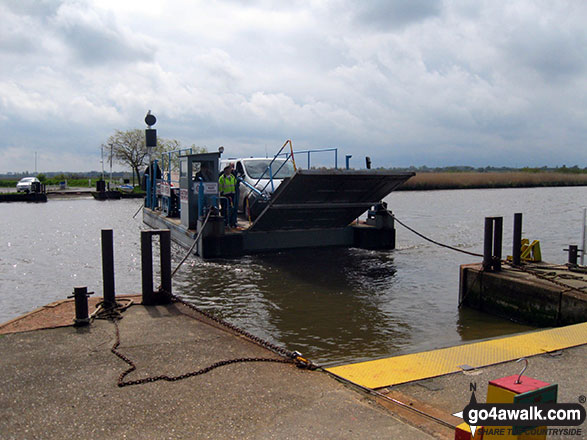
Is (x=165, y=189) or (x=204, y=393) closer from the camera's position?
(x=204, y=393)

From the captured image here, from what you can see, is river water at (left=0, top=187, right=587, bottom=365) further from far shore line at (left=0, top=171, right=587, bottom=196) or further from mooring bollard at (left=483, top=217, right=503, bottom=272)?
far shore line at (left=0, top=171, right=587, bottom=196)

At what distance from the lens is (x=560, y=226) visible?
22688 millimetres

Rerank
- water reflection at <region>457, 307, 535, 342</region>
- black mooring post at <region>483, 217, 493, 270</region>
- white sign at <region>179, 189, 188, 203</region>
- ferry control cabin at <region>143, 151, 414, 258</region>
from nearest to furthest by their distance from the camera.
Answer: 1. water reflection at <region>457, 307, 535, 342</region>
2. black mooring post at <region>483, 217, 493, 270</region>
3. ferry control cabin at <region>143, 151, 414, 258</region>
4. white sign at <region>179, 189, 188, 203</region>

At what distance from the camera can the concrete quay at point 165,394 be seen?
3802 mm

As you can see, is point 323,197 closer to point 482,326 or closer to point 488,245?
point 488,245

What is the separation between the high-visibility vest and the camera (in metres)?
14.7

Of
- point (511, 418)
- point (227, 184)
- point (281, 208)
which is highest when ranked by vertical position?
point (227, 184)

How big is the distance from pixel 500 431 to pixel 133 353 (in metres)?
3.61

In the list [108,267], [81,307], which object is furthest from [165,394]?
[108,267]

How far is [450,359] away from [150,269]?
13.3 feet

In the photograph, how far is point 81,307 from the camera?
6191mm

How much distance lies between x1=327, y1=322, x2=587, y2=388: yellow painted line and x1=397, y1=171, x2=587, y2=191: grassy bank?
172 feet

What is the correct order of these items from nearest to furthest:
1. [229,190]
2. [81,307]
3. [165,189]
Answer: [81,307]
[229,190]
[165,189]

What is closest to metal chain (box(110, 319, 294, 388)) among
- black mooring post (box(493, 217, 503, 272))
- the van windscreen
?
black mooring post (box(493, 217, 503, 272))
